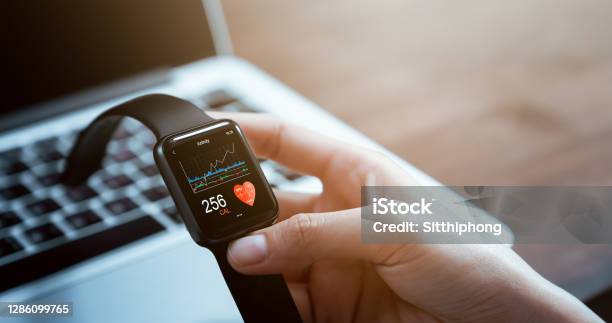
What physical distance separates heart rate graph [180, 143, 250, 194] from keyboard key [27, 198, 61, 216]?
0.20 metres

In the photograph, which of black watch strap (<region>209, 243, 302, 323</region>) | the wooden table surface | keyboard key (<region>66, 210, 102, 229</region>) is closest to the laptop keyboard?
keyboard key (<region>66, 210, 102, 229</region>)

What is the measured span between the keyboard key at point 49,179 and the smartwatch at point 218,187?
16 centimetres

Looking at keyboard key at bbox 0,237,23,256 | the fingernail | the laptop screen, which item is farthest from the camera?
the laptop screen

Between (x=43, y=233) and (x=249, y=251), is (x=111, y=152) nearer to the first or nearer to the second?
(x=43, y=233)

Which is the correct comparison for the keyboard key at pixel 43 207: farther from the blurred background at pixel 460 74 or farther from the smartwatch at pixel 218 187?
the blurred background at pixel 460 74

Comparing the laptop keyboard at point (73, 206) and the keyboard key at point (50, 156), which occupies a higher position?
the keyboard key at point (50, 156)

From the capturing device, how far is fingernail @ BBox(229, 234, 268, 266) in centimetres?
42

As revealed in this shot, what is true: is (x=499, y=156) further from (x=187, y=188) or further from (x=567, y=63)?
(x=187, y=188)

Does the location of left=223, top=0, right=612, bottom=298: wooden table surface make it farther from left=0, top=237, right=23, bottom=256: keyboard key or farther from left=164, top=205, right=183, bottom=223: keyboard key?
left=0, top=237, right=23, bottom=256: keyboard key

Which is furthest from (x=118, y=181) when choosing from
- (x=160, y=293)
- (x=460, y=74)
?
(x=460, y=74)

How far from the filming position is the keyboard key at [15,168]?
604mm

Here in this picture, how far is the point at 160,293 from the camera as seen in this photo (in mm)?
502

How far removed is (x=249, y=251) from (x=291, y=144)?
6.6 inches
